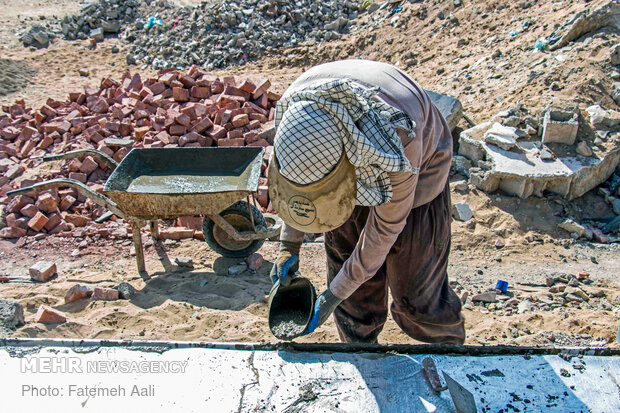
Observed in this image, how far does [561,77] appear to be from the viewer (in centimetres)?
591

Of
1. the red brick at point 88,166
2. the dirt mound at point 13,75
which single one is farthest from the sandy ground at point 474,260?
the dirt mound at point 13,75

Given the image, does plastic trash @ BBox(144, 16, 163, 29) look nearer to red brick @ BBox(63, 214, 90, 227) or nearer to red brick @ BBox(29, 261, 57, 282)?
red brick @ BBox(63, 214, 90, 227)

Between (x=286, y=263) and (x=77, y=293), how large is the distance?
2251mm

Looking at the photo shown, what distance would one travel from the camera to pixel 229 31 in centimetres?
1057

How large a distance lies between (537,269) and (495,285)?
499mm

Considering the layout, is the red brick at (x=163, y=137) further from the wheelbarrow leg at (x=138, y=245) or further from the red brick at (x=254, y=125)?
the wheelbarrow leg at (x=138, y=245)

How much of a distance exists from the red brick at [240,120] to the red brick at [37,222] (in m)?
2.34

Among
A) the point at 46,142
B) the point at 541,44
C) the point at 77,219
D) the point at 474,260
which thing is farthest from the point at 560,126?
the point at 46,142

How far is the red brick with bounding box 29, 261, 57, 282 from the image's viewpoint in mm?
4312

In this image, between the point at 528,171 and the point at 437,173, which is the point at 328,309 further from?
the point at 528,171

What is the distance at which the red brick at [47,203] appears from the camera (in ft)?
16.9

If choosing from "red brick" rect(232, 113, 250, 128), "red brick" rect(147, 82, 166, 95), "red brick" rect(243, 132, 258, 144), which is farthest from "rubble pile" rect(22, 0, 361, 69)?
"red brick" rect(243, 132, 258, 144)

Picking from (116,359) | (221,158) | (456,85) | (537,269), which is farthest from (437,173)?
(456,85)

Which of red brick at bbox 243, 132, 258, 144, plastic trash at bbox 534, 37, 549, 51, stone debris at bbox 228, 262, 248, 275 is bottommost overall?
stone debris at bbox 228, 262, 248, 275
